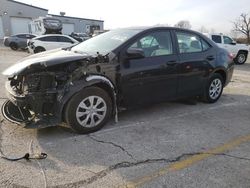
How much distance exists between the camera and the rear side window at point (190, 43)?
5.80m

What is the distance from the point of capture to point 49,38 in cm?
1852

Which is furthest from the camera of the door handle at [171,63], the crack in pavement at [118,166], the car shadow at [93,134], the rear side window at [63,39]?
the rear side window at [63,39]

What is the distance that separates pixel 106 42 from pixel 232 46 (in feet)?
42.9

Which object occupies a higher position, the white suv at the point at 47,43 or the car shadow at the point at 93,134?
the white suv at the point at 47,43

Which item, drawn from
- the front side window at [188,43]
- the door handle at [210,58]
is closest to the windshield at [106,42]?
the front side window at [188,43]

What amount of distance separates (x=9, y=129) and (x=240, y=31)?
185 ft

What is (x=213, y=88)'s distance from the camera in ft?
21.8

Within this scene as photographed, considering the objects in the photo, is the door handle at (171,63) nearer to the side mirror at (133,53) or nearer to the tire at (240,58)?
the side mirror at (133,53)

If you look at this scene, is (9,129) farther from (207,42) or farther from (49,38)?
(49,38)

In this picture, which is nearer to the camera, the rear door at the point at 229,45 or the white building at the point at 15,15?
the rear door at the point at 229,45

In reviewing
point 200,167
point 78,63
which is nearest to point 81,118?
point 78,63

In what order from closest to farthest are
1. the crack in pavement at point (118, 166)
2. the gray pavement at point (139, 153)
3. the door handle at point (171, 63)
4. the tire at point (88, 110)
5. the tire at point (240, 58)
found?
1. the crack in pavement at point (118, 166)
2. the gray pavement at point (139, 153)
3. the tire at point (88, 110)
4. the door handle at point (171, 63)
5. the tire at point (240, 58)

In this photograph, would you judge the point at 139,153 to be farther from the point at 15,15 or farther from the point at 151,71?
the point at 15,15

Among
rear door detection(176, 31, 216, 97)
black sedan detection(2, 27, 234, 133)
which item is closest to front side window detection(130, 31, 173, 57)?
black sedan detection(2, 27, 234, 133)
